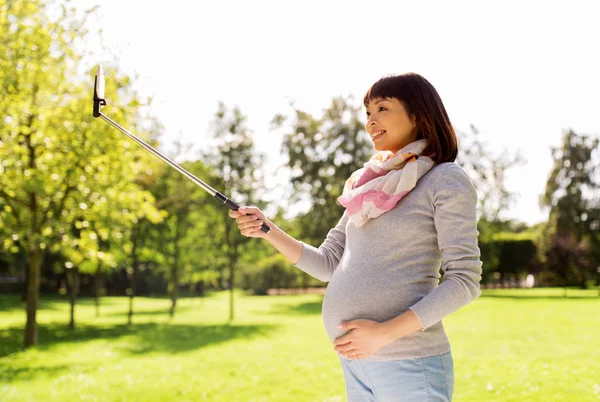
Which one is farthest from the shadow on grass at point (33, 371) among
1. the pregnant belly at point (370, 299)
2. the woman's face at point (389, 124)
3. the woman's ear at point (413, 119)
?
the woman's ear at point (413, 119)

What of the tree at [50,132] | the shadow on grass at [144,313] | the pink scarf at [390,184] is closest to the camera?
the pink scarf at [390,184]

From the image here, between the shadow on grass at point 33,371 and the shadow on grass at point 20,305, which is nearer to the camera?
the shadow on grass at point 33,371

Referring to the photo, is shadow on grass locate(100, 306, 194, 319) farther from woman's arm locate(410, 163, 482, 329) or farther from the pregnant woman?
woman's arm locate(410, 163, 482, 329)

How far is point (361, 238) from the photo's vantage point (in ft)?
7.17

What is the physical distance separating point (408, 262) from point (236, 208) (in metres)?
0.81

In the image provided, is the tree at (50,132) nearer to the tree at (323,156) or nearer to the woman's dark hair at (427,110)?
the woman's dark hair at (427,110)

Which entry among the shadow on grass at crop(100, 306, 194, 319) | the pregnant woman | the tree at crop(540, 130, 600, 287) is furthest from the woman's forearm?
the tree at crop(540, 130, 600, 287)

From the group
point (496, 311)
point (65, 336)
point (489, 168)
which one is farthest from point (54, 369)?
point (489, 168)

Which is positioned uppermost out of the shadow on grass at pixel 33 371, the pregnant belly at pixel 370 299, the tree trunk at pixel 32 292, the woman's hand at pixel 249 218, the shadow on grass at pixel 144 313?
the woman's hand at pixel 249 218

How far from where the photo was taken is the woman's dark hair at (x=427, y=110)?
6.99 feet

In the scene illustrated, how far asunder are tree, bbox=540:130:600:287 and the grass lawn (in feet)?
54.8

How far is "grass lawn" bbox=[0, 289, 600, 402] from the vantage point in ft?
26.9

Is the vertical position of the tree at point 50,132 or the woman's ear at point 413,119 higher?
the tree at point 50,132

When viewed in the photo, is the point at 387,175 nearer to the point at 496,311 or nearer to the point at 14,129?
the point at 14,129
